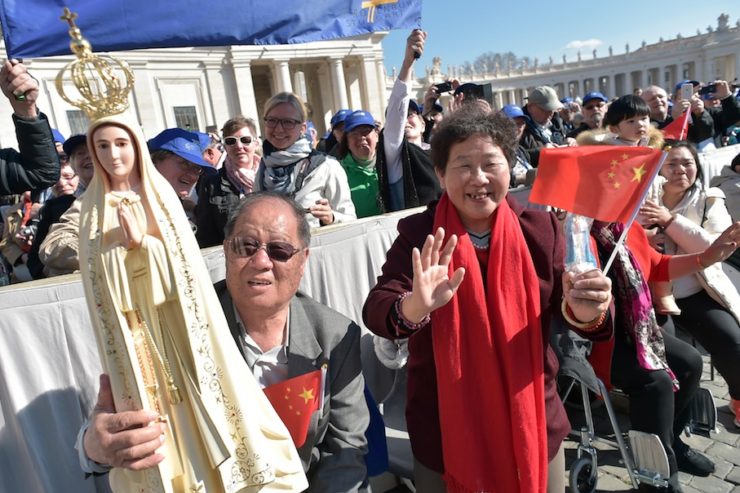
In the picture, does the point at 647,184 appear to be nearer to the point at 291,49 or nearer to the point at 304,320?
the point at 304,320

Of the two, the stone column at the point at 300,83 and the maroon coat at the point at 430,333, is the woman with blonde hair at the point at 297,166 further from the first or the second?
the stone column at the point at 300,83

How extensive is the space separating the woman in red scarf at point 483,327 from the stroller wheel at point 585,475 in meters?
0.84

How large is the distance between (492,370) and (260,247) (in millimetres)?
1046

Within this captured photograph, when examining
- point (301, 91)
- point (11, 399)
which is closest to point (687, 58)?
point (301, 91)

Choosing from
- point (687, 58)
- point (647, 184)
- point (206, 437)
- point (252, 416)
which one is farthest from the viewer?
point (687, 58)

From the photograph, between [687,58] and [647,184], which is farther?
[687,58]

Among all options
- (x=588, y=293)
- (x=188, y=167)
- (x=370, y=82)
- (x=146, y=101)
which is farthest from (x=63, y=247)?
(x=370, y=82)

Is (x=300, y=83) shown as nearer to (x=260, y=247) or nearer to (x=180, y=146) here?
(x=180, y=146)

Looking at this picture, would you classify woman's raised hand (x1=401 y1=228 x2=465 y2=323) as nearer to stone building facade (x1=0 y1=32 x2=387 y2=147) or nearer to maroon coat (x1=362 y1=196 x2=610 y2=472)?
maroon coat (x1=362 y1=196 x2=610 y2=472)

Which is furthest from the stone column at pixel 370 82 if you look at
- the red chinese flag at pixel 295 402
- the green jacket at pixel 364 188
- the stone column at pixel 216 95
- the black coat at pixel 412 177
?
the red chinese flag at pixel 295 402

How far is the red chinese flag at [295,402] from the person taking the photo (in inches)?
73.5

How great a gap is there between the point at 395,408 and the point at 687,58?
237ft

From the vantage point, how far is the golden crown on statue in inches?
52.0

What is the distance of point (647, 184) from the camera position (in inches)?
73.1
